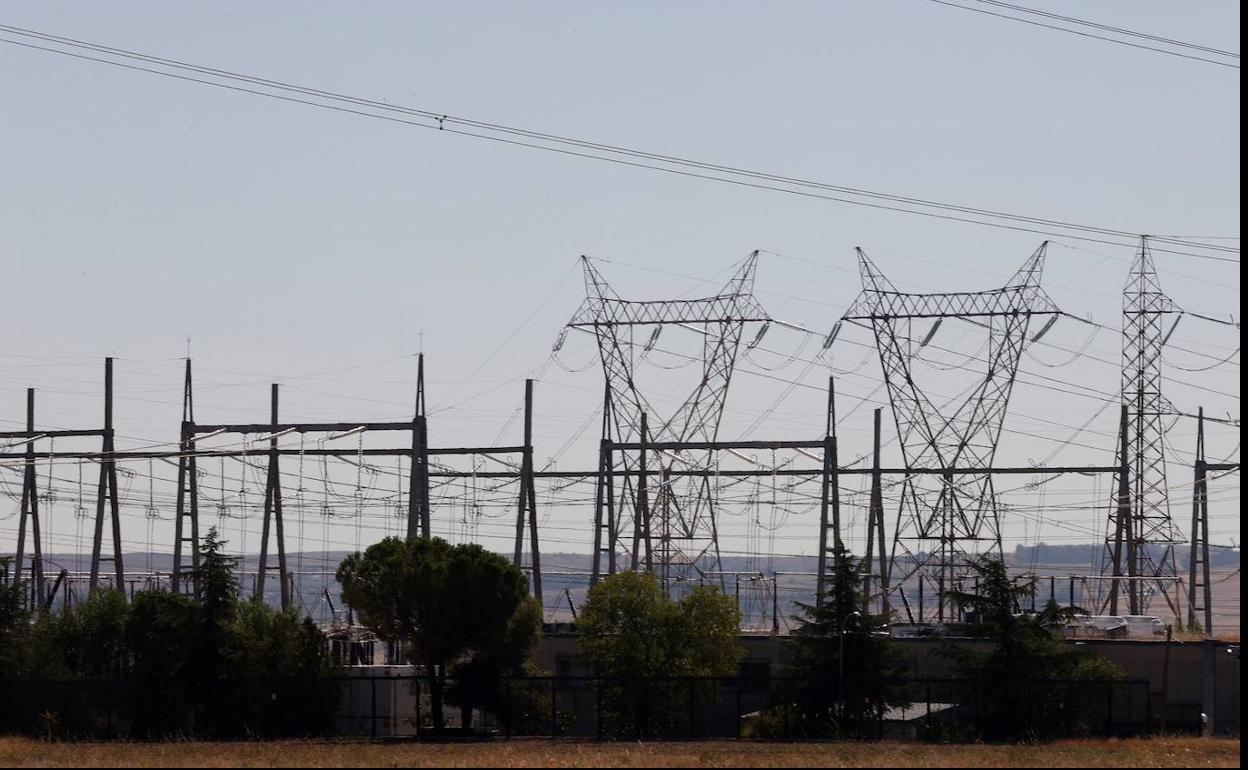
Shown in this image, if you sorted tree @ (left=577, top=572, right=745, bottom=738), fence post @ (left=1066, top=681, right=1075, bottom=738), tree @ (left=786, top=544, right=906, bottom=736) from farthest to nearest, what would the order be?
tree @ (left=577, top=572, right=745, bottom=738)
tree @ (left=786, top=544, right=906, bottom=736)
fence post @ (left=1066, top=681, right=1075, bottom=738)

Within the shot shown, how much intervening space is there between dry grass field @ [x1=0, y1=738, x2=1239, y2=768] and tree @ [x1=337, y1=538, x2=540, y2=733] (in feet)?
26.0

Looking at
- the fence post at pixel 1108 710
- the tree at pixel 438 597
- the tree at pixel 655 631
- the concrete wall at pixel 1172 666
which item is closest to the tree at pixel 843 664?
the tree at pixel 655 631

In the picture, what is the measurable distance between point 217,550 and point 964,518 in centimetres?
2782

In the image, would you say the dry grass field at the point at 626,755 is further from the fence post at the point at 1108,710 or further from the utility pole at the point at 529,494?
the utility pole at the point at 529,494

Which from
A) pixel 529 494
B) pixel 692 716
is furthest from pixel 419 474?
pixel 692 716

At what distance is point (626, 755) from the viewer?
110ft

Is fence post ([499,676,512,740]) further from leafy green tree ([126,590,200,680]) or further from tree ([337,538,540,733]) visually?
leafy green tree ([126,590,200,680])

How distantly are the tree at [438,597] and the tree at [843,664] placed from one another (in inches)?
316

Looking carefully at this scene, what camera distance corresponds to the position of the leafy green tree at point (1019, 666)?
138 feet

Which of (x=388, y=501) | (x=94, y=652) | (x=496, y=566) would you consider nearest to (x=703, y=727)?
(x=496, y=566)

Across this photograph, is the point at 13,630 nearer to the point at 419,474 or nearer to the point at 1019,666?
the point at 419,474

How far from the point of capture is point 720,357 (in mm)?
64188

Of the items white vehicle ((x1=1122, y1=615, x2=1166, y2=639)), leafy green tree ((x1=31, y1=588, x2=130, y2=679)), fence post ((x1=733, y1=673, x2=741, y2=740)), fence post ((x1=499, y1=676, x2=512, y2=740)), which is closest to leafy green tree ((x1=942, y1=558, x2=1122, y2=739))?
fence post ((x1=733, y1=673, x2=741, y2=740))

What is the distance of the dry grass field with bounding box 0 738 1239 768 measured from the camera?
1229 inches
